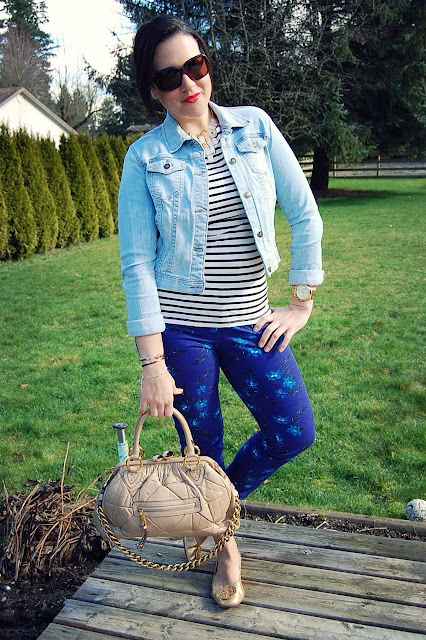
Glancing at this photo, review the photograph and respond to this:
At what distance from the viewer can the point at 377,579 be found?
197cm

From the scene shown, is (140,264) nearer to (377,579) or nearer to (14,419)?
(377,579)

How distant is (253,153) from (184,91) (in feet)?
0.92

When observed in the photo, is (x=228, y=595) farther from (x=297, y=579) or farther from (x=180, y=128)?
(x=180, y=128)

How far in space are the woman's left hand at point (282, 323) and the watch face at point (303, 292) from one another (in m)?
0.02

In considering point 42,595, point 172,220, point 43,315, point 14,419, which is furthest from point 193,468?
point 43,315

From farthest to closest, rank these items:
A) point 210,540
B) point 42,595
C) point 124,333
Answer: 1. point 124,333
2. point 210,540
3. point 42,595

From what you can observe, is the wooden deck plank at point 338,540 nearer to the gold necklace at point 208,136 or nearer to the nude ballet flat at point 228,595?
the nude ballet flat at point 228,595

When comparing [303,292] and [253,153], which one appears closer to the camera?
[253,153]

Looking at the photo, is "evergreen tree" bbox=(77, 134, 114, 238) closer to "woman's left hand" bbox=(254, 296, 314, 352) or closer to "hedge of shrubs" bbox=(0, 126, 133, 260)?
"hedge of shrubs" bbox=(0, 126, 133, 260)

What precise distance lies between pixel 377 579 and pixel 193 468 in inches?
30.9

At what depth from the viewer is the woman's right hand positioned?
1782mm

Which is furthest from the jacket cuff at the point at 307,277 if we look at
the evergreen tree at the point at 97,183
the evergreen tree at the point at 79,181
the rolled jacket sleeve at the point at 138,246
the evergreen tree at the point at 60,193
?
the evergreen tree at the point at 97,183

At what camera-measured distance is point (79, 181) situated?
502 inches

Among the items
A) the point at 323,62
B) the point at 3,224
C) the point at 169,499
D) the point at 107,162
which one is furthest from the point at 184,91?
the point at 323,62
